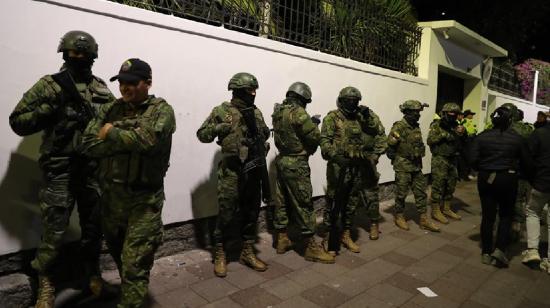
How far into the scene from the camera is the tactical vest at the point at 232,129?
3959mm

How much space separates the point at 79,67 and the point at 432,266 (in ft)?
14.3

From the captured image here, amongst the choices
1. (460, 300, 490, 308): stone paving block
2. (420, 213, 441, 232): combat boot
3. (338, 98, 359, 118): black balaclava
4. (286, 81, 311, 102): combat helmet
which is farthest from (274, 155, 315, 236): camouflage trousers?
(420, 213, 441, 232): combat boot

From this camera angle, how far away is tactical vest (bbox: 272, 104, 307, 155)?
4.41 meters

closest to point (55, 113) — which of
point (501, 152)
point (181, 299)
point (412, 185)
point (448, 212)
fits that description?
point (181, 299)

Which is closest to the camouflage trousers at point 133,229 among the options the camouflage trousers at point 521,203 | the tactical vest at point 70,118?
the tactical vest at point 70,118

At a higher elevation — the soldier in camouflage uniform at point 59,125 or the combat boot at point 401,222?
the soldier in camouflage uniform at point 59,125

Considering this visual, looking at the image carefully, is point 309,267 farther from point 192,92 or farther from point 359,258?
point 192,92

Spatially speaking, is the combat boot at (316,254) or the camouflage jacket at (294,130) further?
the combat boot at (316,254)

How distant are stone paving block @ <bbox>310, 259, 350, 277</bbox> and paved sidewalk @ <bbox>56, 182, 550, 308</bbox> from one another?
11mm

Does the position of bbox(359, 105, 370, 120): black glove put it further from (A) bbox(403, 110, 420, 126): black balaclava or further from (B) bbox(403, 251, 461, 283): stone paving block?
(B) bbox(403, 251, 461, 283): stone paving block

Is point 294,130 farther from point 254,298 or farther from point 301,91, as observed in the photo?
point 254,298

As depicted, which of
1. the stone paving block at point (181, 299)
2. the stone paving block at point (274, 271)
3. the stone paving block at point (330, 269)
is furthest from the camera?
the stone paving block at point (330, 269)

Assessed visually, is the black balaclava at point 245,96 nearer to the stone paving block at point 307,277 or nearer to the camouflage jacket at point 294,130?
the camouflage jacket at point 294,130

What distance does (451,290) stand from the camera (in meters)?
4.03
